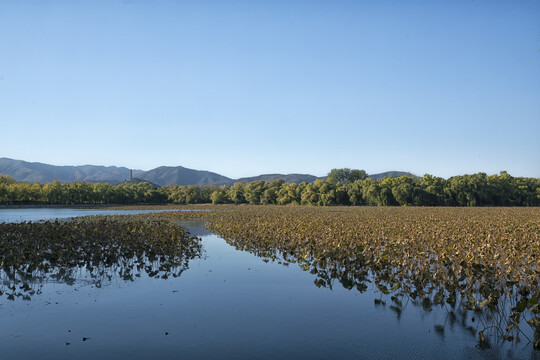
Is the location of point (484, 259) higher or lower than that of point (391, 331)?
higher

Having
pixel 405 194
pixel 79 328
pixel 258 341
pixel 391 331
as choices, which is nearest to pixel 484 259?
pixel 391 331

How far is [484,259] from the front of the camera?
1493 cm

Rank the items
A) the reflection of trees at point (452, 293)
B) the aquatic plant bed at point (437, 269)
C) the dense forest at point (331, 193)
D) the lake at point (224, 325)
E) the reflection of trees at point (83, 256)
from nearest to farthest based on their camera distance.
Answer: the lake at point (224, 325) < the reflection of trees at point (452, 293) < the aquatic plant bed at point (437, 269) < the reflection of trees at point (83, 256) < the dense forest at point (331, 193)

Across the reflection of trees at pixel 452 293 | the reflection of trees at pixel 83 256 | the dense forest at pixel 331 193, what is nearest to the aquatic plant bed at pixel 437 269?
the reflection of trees at pixel 452 293

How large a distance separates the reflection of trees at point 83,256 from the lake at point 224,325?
3.84ft

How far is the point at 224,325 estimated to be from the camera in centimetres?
1025

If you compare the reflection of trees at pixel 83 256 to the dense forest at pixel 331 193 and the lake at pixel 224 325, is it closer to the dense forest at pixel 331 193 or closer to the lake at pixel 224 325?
the lake at pixel 224 325

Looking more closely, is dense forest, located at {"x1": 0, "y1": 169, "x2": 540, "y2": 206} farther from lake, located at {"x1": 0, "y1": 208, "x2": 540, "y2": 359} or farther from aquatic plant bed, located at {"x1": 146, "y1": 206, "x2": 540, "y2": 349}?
lake, located at {"x1": 0, "y1": 208, "x2": 540, "y2": 359}

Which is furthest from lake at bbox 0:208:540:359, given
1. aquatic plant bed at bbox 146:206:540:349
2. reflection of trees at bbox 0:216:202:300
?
reflection of trees at bbox 0:216:202:300

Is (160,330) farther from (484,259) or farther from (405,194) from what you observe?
(405,194)

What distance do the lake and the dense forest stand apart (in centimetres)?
10650

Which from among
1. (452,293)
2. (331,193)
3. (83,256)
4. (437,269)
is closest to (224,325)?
(452,293)

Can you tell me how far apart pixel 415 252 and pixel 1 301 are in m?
15.9

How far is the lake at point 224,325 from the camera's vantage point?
8609mm
